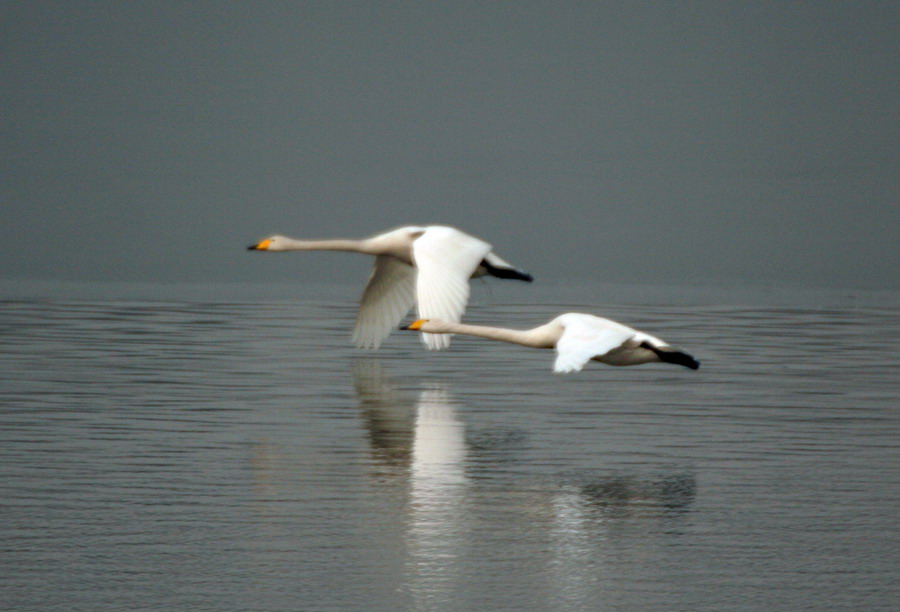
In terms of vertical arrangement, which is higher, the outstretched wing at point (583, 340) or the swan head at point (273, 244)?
the swan head at point (273, 244)

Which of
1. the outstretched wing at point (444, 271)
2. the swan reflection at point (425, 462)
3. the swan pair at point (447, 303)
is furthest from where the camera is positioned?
the outstretched wing at point (444, 271)

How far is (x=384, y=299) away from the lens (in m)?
17.5

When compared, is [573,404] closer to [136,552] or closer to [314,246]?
[314,246]

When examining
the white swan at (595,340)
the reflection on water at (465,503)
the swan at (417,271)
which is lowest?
the reflection on water at (465,503)

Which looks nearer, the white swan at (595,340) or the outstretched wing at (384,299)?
the white swan at (595,340)

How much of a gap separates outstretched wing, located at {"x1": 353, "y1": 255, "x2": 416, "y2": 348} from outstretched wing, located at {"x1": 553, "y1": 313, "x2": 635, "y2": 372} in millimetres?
5282

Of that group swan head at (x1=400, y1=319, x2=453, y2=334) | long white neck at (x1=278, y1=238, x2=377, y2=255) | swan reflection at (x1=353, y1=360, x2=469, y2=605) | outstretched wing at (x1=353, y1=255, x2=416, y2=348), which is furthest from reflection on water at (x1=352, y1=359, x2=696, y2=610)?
outstretched wing at (x1=353, y1=255, x2=416, y2=348)

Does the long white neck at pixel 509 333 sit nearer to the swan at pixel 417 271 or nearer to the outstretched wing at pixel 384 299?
the swan at pixel 417 271

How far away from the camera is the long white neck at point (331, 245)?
1678 cm

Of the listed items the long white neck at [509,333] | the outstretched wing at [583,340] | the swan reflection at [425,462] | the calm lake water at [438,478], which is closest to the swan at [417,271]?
the calm lake water at [438,478]

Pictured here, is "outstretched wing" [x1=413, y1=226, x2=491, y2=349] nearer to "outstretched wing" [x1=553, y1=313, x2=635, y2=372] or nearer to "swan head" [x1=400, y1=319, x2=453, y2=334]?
"swan head" [x1=400, y1=319, x2=453, y2=334]

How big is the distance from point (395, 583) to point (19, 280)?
28.6 meters

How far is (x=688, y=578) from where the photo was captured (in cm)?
764

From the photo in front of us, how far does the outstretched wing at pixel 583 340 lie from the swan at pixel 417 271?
7.28ft
